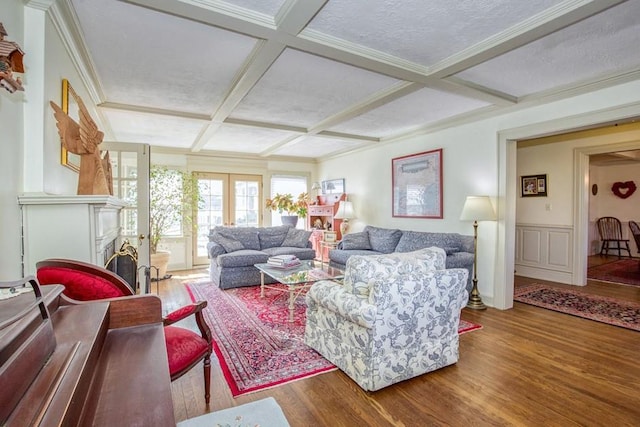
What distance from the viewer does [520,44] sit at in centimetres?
232

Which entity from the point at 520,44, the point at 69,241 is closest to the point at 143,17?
the point at 69,241

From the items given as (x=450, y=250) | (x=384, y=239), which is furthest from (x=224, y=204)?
(x=450, y=250)

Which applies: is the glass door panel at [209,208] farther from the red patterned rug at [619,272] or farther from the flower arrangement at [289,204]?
the red patterned rug at [619,272]

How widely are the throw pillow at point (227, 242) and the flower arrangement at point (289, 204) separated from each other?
68.7 inches

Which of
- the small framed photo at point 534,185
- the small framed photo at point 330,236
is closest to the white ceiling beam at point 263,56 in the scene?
the small framed photo at point 330,236

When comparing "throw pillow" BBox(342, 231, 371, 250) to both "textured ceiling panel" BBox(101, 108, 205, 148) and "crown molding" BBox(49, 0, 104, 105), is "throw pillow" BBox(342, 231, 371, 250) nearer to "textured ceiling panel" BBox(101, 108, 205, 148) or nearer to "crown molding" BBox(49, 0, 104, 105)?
"textured ceiling panel" BBox(101, 108, 205, 148)

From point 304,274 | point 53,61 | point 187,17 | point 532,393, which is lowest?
point 532,393

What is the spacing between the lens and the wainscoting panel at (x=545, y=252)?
5.08m

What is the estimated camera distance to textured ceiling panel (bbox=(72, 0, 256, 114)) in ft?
6.75

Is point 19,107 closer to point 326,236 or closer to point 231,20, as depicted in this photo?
point 231,20

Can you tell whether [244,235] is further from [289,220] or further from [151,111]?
[151,111]

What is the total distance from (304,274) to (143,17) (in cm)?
284

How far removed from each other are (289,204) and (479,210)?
4.09 m

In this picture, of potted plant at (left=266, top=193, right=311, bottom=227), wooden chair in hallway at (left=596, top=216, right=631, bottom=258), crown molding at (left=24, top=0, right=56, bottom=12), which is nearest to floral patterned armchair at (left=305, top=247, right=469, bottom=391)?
crown molding at (left=24, top=0, right=56, bottom=12)
